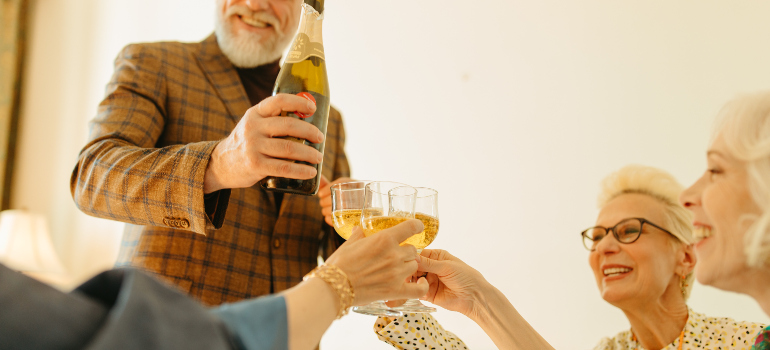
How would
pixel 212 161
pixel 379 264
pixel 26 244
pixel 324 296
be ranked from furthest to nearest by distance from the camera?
pixel 26 244
pixel 212 161
pixel 379 264
pixel 324 296

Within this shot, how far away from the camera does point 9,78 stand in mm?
3346

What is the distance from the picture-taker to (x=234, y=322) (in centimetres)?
42

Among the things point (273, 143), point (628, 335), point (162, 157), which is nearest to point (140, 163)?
point (162, 157)

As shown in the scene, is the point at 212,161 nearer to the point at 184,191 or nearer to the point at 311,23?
the point at 184,191

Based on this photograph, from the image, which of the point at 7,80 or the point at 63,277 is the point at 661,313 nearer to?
the point at 63,277

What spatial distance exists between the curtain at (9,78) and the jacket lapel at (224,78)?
254 cm

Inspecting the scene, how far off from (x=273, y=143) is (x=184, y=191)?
0.23 m

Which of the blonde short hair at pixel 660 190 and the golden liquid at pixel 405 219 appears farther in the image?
the blonde short hair at pixel 660 190

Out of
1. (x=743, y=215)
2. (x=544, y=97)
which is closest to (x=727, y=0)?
(x=544, y=97)

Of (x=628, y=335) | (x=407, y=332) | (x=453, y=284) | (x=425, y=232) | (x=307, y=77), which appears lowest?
(x=628, y=335)

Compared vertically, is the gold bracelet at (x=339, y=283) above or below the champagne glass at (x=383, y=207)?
below

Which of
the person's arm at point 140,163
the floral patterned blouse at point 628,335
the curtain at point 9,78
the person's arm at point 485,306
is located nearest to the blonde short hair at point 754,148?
the floral patterned blouse at point 628,335

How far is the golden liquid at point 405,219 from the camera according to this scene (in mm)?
838

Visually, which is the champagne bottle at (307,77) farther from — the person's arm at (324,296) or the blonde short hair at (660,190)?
the blonde short hair at (660,190)
